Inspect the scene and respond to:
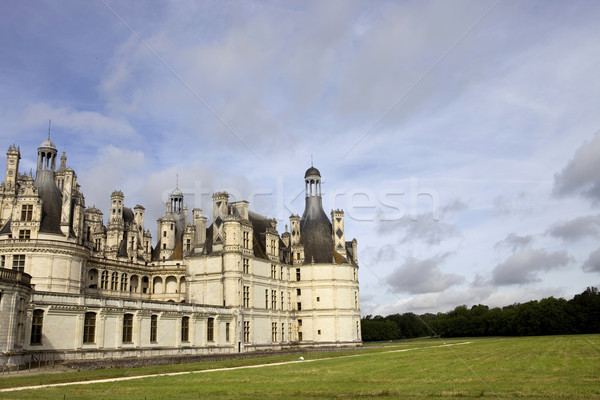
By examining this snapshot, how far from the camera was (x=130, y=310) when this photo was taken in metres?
41.8

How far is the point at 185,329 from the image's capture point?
157ft

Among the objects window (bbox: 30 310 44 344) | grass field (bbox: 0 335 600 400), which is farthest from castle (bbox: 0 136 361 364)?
grass field (bbox: 0 335 600 400)

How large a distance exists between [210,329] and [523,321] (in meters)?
79.2

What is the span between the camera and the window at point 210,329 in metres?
50.3

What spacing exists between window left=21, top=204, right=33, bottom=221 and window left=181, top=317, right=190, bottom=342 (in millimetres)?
16454

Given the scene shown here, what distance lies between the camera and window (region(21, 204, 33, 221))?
155 feet

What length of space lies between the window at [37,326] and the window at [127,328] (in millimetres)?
7238

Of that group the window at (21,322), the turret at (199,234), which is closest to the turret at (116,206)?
the turret at (199,234)

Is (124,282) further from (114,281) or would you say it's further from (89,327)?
(89,327)

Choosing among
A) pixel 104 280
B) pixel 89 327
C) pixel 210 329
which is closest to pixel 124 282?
pixel 104 280

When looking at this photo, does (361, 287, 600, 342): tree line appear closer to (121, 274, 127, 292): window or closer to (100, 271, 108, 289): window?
(121, 274, 127, 292): window

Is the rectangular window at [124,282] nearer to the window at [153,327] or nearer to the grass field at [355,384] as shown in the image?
the window at [153,327]

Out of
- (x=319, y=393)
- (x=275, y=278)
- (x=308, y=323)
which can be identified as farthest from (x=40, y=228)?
(x=319, y=393)

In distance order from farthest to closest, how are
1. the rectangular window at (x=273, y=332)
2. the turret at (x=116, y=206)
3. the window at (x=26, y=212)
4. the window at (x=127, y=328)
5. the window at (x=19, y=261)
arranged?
the turret at (x=116, y=206) → the rectangular window at (x=273, y=332) → the window at (x=26, y=212) → the window at (x=19, y=261) → the window at (x=127, y=328)
